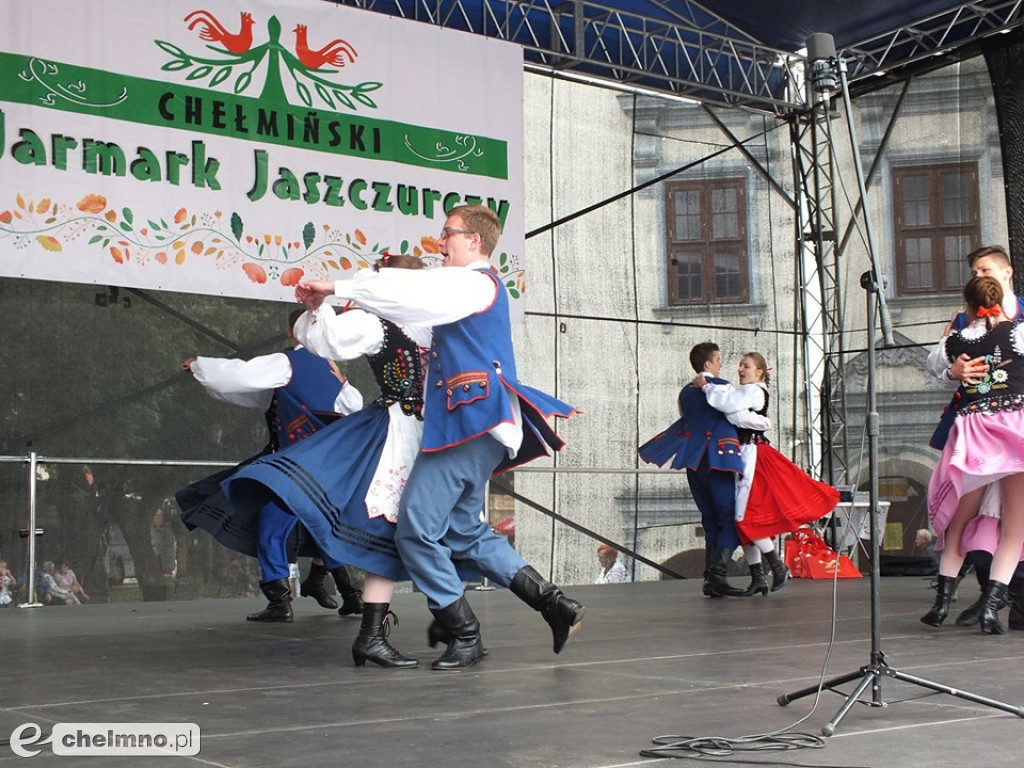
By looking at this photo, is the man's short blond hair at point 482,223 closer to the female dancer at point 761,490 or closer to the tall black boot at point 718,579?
the female dancer at point 761,490

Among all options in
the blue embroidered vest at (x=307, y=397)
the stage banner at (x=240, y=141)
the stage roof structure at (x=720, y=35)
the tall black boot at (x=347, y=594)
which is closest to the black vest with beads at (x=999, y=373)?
the blue embroidered vest at (x=307, y=397)

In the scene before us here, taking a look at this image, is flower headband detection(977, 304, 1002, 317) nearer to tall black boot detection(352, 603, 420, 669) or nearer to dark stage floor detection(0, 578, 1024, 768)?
dark stage floor detection(0, 578, 1024, 768)

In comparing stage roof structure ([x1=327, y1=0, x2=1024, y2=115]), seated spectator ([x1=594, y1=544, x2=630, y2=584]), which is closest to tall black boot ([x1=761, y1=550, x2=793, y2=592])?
seated spectator ([x1=594, y1=544, x2=630, y2=584])

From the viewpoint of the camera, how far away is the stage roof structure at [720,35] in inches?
318

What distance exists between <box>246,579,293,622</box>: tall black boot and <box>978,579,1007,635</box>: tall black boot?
8.84ft

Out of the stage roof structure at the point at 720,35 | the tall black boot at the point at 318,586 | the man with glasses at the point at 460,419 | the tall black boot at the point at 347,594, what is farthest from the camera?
the stage roof structure at the point at 720,35

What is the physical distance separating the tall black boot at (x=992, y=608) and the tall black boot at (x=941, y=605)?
19 cm

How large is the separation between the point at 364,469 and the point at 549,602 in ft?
2.11

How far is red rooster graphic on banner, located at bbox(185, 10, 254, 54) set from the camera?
6941mm

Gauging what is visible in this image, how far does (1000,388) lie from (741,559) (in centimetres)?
493

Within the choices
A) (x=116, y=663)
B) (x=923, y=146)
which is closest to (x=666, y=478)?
(x=923, y=146)

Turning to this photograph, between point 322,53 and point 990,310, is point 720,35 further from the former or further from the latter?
point 990,310

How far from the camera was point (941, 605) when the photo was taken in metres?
4.75

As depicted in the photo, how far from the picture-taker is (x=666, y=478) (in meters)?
9.04
